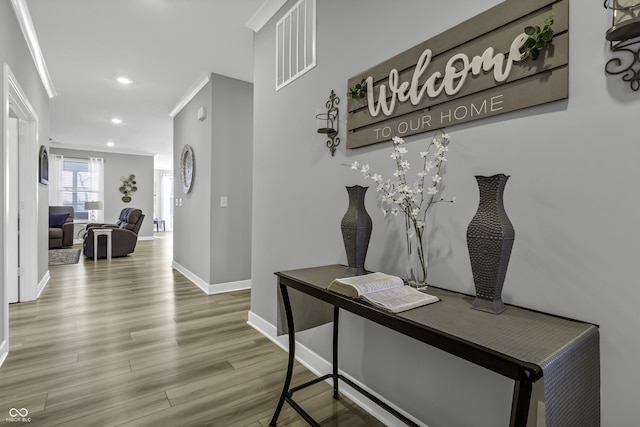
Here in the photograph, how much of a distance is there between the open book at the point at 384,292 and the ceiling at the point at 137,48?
2434 mm

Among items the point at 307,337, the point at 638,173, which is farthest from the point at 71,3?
the point at 638,173

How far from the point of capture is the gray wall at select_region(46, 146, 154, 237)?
30.1ft

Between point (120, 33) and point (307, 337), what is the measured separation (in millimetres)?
3202

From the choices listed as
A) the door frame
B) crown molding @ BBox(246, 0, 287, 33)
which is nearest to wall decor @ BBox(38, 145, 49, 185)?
the door frame

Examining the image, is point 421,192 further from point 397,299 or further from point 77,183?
point 77,183

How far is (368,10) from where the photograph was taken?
175 cm

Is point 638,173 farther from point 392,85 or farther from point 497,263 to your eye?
point 392,85

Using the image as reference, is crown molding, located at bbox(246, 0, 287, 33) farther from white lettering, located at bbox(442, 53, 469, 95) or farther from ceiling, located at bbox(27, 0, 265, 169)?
white lettering, located at bbox(442, 53, 469, 95)

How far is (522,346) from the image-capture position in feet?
2.61

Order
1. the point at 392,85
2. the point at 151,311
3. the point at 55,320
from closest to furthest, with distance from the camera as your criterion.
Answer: the point at 392,85 → the point at 55,320 → the point at 151,311

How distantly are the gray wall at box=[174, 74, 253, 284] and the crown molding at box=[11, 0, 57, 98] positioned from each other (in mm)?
1641

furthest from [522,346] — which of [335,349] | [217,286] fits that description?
[217,286]

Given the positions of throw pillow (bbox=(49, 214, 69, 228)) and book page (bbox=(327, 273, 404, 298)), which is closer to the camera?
book page (bbox=(327, 273, 404, 298))

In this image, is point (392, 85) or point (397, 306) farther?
point (392, 85)
